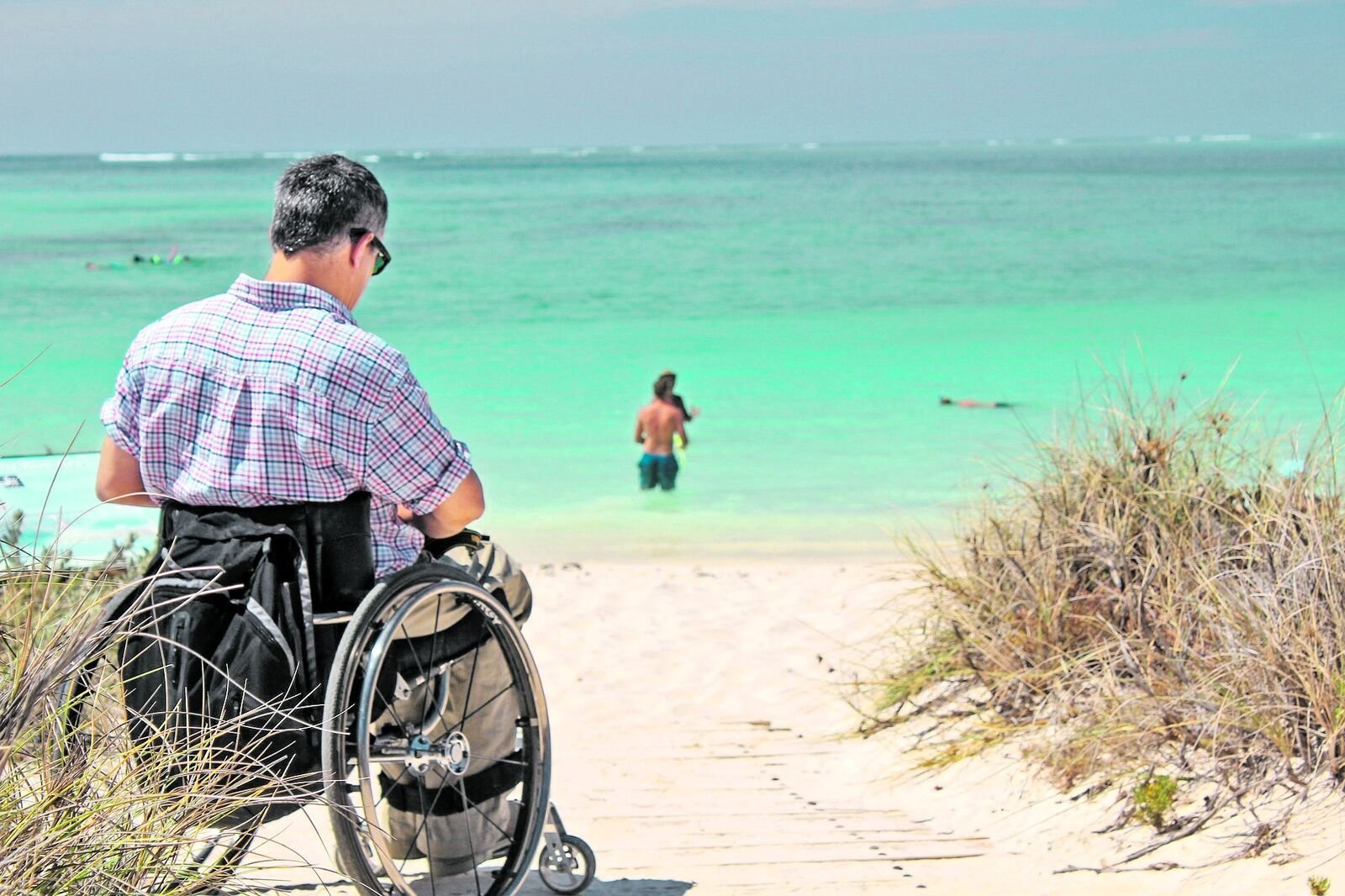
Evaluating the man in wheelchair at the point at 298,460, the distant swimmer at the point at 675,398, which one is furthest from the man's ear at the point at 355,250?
the distant swimmer at the point at 675,398

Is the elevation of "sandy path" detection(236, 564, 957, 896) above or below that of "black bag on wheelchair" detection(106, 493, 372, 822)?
below

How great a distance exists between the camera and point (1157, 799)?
10.0 feet

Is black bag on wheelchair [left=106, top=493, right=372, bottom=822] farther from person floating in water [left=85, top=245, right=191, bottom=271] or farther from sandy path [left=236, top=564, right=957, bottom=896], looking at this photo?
person floating in water [left=85, top=245, right=191, bottom=271]

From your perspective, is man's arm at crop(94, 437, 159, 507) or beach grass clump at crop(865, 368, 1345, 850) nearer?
man's arm at crop(94, 437, 159, 507)

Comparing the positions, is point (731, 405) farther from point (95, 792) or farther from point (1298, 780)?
point (95, 792)

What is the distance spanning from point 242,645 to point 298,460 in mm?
320

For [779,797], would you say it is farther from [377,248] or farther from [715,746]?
[377,248]

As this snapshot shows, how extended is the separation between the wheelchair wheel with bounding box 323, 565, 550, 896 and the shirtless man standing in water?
728 centimetres

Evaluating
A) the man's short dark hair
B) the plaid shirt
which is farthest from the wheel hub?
the man's short dark hair

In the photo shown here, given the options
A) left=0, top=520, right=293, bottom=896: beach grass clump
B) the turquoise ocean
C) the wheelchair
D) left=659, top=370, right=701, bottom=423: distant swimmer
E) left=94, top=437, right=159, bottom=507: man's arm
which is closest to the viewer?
left=0, top=520, right=293, bottom=896: beach grass clump

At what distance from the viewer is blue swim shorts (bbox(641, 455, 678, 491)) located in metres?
10.3

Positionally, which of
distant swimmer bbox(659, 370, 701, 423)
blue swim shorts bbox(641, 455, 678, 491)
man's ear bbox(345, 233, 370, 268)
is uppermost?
man's ear bbox(345, 233, 370, 268)

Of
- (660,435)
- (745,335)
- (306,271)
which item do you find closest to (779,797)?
(306,271)

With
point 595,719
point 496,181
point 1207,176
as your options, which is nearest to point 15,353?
point 595,719
